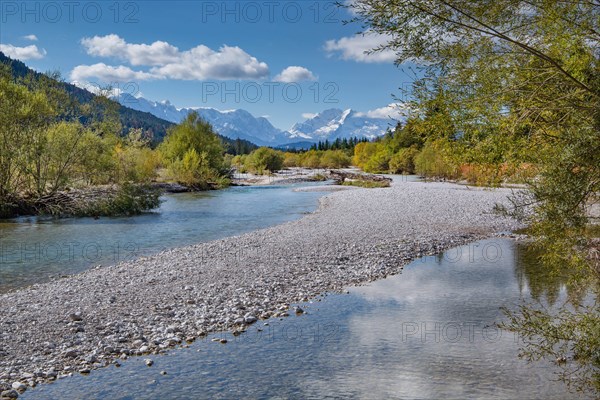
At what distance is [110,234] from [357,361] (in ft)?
59.7

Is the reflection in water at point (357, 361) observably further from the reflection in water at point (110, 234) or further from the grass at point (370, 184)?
the grass at point (370, 184)

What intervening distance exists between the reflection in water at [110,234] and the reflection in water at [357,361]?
26.5 feet

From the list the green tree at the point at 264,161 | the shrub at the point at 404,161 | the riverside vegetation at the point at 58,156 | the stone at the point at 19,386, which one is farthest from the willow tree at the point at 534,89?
the green tree at the point at 264,161

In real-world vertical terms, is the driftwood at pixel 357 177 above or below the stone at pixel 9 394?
above

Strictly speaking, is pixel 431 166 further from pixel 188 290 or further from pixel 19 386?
pixel 19 386

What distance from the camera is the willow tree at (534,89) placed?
6.17m

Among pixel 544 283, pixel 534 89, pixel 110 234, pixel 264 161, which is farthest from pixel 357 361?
pixel 264 161

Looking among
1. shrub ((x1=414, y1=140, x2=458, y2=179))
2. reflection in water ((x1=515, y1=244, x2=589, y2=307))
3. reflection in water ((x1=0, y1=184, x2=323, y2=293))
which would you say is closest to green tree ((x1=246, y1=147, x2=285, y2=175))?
shrub ((x1=414, y1=140, x2=458, y2=179))

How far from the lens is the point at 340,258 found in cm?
1600

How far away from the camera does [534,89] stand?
6484 mm

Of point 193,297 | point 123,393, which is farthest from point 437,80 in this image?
point 193,297

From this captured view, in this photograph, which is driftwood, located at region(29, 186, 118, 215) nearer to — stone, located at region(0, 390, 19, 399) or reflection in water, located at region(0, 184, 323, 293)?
reflection in water, located at region(0, 184, 323, 293)

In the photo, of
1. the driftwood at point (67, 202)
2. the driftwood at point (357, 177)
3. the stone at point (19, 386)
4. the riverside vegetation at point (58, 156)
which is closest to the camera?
the stone at point (19, 386)

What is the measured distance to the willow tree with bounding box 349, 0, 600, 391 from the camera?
6168mm
